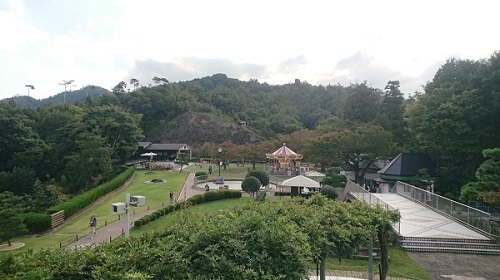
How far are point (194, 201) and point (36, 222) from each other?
8.92 m

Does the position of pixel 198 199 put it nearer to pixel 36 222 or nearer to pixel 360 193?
pixel 36 222

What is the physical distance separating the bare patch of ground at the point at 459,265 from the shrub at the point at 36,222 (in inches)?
727

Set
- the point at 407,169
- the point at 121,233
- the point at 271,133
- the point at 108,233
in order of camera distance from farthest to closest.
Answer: the point at 271,133, the point at 407,169, the point at 108,233, the point at 121,233

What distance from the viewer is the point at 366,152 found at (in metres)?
33.3

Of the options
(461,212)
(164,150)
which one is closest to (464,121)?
(461,212)

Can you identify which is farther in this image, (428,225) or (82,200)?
(82,200)

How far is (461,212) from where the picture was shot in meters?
17.1

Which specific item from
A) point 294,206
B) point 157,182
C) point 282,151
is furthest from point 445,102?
point 157,182

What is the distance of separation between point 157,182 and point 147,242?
1135 inches

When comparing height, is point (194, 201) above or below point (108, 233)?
above

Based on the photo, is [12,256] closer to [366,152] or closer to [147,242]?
[147,242]

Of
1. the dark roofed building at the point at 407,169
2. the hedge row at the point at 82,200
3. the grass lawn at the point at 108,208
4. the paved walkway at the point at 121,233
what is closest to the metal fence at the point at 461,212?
the dark roofed building at the point at 407,169

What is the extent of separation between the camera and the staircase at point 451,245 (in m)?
13.9

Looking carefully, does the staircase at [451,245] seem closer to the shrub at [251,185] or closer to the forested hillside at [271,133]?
the forested hillside at [271,133]
